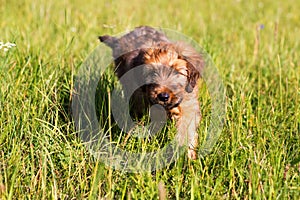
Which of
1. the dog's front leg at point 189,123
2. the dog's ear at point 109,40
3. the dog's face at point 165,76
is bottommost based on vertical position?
the dog's front leg at point 189,123

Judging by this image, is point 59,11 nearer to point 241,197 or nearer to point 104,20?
point 104,20

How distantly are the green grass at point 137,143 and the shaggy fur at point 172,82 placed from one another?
18 cm

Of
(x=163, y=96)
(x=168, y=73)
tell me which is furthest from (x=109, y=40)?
(x=163, y=96)

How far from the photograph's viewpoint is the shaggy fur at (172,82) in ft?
12.6

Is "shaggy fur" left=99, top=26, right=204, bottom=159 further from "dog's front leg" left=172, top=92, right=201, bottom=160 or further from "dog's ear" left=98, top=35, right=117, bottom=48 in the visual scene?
"dog's ear" left=98, top=35, right=117, bottom=48

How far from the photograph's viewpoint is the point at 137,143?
358cm

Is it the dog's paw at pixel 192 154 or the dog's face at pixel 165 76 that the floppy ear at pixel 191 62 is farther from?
the dog's paw at pixel 192 154

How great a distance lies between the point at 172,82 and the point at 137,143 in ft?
2.15

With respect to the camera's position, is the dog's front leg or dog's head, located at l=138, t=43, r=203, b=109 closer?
the dog's front leg

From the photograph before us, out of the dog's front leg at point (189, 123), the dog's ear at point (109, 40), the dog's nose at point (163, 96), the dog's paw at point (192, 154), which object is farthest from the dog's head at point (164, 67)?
the dog's paw at point (192, 154)

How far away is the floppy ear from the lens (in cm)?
406

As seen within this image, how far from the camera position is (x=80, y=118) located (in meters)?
3.93

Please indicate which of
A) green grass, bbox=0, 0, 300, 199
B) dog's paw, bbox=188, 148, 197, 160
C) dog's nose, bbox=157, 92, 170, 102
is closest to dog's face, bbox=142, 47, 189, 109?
dog's nose, bbox=157, 92, 170, 102

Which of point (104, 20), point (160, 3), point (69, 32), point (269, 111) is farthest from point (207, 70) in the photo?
point (160, 3)
